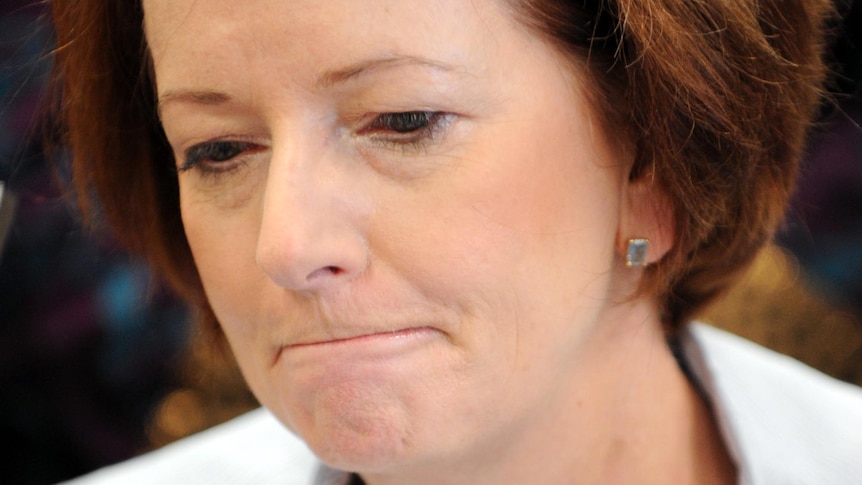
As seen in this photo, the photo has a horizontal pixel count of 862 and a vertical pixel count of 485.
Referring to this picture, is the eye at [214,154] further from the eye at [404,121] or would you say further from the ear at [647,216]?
the ear at [647,216]

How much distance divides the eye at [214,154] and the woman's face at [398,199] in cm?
1

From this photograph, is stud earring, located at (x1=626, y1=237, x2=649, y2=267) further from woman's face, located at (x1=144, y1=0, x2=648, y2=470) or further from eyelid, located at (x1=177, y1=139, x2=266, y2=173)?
eyelid, located at (x1=177, y1=139, x2=266, y2=173)

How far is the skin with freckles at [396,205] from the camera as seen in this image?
95 centimetres

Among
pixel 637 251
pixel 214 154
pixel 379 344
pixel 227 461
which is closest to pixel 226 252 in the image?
pixel 214 154

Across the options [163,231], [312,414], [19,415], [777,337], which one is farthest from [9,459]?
[777,337]

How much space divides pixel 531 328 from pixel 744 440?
45 centimetres

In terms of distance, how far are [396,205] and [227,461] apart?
0.77 metres

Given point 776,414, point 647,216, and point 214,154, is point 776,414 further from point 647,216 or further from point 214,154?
point 214,154

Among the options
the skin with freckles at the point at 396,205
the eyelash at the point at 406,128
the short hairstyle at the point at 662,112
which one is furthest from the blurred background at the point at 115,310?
the eyelash at the point at 406,128

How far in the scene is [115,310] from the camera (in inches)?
72.3

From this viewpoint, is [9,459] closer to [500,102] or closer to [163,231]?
[163,231]

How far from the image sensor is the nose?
942 millimetres

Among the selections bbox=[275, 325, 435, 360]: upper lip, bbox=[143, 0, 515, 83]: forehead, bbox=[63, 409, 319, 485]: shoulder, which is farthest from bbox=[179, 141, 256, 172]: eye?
bbox=[63, 409, 319, 485]: shoulder

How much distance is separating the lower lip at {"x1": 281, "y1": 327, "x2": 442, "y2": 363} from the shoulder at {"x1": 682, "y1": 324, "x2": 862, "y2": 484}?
0.54 metres
